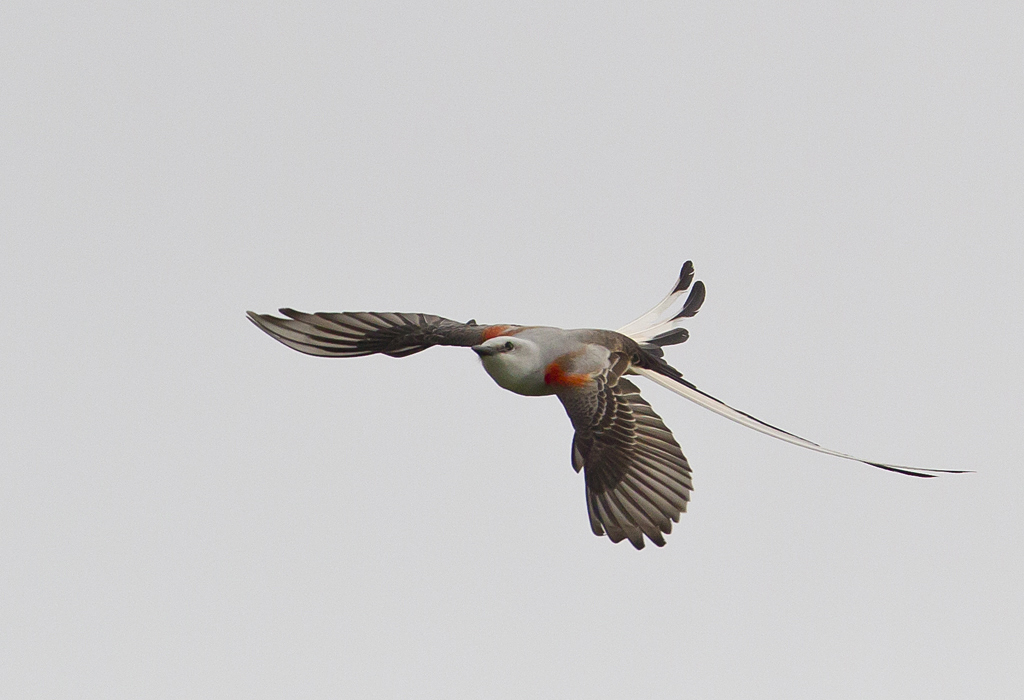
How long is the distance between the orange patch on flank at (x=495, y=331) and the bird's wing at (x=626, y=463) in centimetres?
86

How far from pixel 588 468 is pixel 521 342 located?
0.91 m

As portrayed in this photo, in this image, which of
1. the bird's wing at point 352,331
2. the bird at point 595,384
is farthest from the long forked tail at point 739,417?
the bird's wing at point 352,331

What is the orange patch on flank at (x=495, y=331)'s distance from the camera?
803 cm

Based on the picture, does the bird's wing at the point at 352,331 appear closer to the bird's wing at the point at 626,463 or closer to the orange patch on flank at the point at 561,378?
the orange patch on flank at the point at 561,378

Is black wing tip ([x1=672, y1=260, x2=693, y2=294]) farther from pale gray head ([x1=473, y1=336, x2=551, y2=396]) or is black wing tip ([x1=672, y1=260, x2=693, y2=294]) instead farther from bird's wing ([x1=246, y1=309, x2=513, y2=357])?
pale gray head ([x1=473, y1=336, x2=551, y2=396])

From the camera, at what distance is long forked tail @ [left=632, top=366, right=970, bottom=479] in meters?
6.32

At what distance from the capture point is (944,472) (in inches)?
239

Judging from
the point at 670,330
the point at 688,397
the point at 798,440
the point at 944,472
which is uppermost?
the point at 670,330

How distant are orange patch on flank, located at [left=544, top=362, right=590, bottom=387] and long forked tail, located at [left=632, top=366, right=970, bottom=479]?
0.68 meters

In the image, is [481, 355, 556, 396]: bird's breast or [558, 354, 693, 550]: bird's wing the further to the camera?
[481, 355, 556, 396]: bird's breast

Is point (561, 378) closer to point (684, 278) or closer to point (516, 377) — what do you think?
point (516, 377)

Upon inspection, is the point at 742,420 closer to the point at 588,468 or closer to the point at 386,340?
the point at 588,468

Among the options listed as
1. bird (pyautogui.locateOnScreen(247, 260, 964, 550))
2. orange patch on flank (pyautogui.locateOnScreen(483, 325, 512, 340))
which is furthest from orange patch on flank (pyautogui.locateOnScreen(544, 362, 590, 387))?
orange patch on flank (pyautogui.locateOnScreen(483, 325, 512, 340))

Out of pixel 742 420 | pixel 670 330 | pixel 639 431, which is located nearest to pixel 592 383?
pixel 639 431
